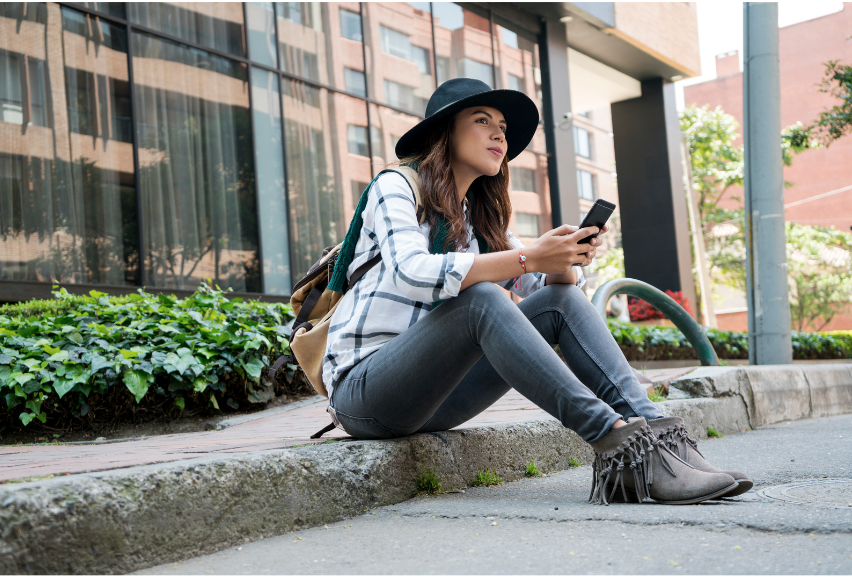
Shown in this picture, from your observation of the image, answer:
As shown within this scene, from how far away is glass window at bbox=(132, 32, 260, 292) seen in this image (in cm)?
803

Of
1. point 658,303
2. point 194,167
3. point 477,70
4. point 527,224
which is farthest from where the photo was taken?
point 527,224

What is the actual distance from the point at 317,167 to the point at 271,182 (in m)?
0.78

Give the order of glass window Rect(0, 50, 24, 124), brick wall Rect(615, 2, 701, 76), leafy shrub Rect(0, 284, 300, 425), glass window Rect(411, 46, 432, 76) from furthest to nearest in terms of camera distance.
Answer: brick wall Rect(615, 2, 701, 76)
glass window Rect(411, 46, 432, 76)
glass window Rect(0, 50, 24, 124)
leafy shrub Rect(0, 284, 300, 425)

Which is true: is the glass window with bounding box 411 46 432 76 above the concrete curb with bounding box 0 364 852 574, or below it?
above

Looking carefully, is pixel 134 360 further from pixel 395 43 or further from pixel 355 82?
pixel 395 43

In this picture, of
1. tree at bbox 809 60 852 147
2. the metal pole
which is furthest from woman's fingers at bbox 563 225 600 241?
tree at bbox 809 60 852 147

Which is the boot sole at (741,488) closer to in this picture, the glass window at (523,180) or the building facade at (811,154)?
the glass window at (523,180)

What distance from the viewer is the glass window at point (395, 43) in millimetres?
10898

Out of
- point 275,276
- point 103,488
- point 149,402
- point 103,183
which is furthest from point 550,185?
point 103,488

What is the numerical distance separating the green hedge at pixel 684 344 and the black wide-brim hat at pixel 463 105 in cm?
582

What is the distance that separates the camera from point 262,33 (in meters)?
9.26

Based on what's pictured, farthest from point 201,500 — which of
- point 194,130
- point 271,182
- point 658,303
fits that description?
point 271,182

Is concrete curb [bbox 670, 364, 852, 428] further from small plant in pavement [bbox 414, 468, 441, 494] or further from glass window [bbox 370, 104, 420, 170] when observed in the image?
glass window [bbox 370, 104, 420, 170]

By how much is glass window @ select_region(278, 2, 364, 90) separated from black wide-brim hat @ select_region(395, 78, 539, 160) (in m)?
7.26
